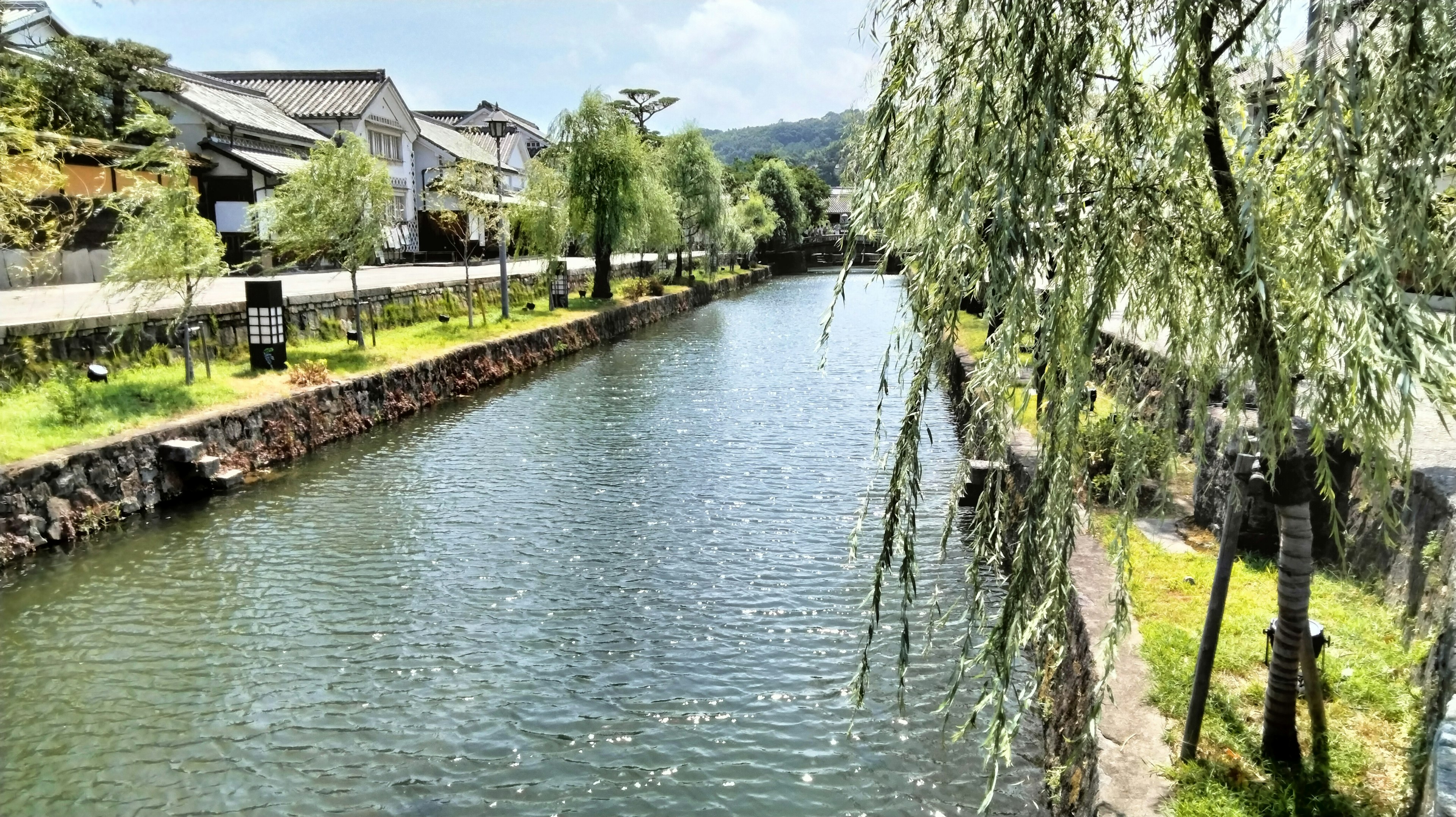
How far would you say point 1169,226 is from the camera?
3.88m

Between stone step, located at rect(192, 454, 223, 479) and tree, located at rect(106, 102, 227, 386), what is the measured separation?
250cm

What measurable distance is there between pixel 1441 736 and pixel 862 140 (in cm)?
310

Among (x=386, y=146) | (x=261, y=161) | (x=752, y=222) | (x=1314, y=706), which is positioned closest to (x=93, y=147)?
(x=261, y=161)

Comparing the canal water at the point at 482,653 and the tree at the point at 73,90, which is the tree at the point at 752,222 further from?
the canal water at the point at 482,653

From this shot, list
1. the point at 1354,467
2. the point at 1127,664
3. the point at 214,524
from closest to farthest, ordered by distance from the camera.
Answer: the point at 1127,664
the point at 1354,467
the point at 214,524

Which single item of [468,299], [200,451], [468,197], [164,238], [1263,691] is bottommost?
[1263,691]

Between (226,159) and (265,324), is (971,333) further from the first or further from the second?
(226,159)

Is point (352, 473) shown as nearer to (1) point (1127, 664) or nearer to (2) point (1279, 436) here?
(1) point (1127, 664)

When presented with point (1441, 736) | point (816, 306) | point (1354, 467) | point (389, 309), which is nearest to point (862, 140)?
point (1441, 736)

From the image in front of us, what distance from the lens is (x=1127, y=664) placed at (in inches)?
227

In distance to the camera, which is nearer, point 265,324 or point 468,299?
point 265,324

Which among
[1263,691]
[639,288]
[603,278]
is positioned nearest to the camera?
[1263,691]

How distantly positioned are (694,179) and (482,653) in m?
39.9

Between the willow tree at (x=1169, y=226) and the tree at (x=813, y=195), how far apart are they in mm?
80718
